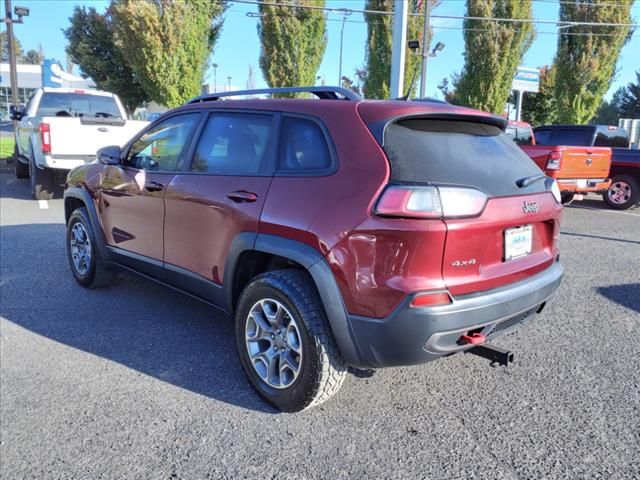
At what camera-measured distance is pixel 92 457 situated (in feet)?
8.37

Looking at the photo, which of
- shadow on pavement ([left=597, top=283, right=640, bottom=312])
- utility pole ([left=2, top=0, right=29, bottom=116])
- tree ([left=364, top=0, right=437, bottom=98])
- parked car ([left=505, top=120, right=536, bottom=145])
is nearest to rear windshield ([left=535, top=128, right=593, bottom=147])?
parked car ([left=505, top=120, right=536, bottom=145])

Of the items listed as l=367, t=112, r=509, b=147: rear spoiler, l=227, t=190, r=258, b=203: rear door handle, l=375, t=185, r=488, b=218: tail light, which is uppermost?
l=367, t=112, r=509, b=147: rear spoiler

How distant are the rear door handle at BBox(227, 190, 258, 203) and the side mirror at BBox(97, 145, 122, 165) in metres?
1.76

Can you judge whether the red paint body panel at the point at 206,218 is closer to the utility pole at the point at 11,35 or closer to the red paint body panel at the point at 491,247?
the red paint body panel at the point at 491,247

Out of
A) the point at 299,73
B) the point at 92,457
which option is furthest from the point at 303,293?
the point at 299,73

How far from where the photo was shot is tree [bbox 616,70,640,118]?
48750 mm

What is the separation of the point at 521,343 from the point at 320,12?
20.5 metres

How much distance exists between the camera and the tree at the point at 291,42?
70.4 feet

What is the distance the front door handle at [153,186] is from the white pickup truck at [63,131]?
231 inches

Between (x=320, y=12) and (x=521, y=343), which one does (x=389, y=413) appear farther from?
(x=320, y=12)

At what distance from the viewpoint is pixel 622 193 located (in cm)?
1089

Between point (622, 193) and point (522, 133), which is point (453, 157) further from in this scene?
point (622, 193)

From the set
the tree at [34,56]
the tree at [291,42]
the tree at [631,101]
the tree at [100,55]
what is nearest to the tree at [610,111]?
the tree at [631,101]

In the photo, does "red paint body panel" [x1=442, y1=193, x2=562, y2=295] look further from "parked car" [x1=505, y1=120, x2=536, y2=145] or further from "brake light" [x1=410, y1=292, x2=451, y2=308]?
"parked car" [x1=505, y1=120, x2=536, y2=145]
